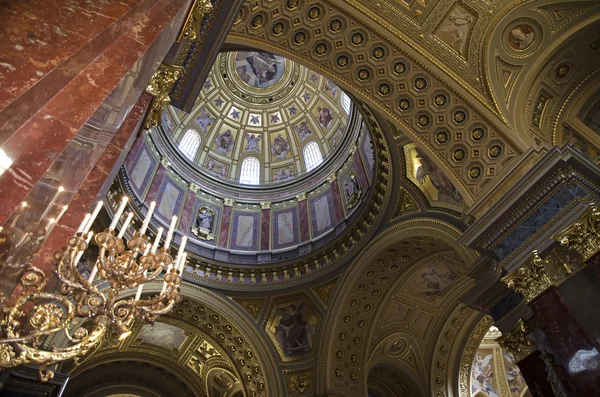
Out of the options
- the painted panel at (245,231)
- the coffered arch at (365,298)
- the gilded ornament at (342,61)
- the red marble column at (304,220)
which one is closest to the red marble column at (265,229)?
the painted panel at (245,231)

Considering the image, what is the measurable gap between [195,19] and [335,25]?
2884 millimetres

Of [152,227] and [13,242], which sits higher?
[152,227]

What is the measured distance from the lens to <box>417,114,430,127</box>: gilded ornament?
8654 mm

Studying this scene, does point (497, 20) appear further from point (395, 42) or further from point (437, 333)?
point (437, 333)

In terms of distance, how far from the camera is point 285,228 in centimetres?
1583

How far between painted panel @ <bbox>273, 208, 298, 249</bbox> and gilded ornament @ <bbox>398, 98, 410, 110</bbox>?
757 cm

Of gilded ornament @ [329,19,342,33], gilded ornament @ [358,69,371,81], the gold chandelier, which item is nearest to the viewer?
the gold chandelier

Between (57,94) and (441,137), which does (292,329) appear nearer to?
(441,137)

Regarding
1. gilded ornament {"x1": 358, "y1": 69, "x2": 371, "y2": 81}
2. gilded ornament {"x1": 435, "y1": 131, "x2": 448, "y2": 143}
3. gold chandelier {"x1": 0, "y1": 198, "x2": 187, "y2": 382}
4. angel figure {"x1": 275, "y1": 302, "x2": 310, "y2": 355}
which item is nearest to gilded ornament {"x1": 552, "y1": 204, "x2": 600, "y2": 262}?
gilded ornament {"x1": 435, "y1": 131, "x2": 448, "y2": 143}

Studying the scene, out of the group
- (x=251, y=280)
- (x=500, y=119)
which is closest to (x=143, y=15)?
(x=500, y=119)

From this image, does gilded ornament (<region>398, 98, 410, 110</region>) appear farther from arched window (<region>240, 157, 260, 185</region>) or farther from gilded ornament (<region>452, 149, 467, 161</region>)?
arched window (<region>240, 157, 260, 185</region>)

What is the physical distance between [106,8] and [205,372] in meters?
14.2

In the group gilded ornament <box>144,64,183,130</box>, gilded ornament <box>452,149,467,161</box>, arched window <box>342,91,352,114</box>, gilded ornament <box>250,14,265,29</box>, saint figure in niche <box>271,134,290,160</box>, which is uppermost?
saint figure in niche <box>271,134,290,160</box>

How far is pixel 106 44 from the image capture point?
3.40m
